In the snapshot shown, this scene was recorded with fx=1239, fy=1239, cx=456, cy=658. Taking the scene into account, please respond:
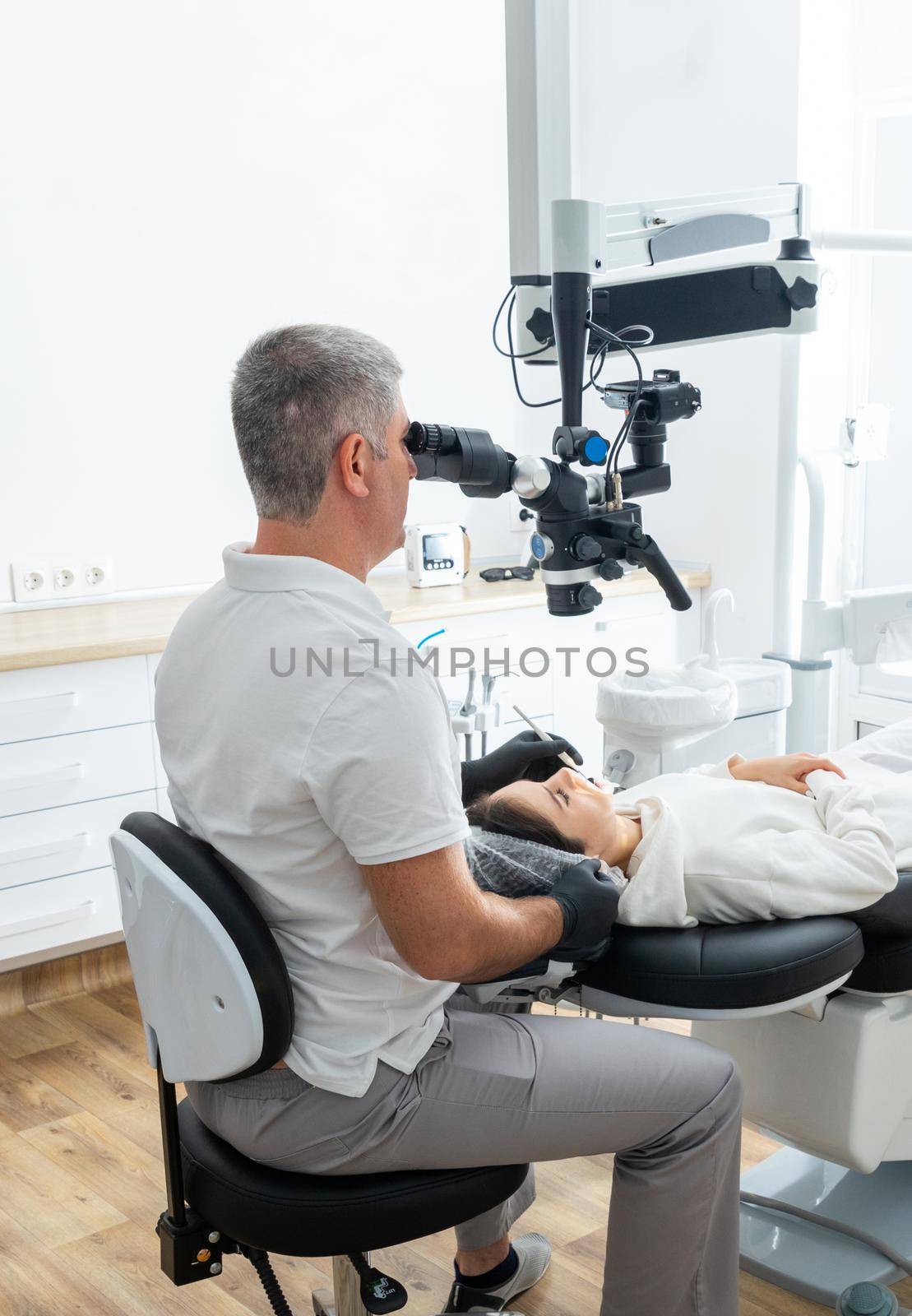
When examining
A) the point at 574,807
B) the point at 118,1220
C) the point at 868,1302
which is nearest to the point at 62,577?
the point at 118,1220

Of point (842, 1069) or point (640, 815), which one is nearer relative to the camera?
point (842, 1069)

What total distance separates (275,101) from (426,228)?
565mm

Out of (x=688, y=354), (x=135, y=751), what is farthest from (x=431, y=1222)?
(x=688, y=354)

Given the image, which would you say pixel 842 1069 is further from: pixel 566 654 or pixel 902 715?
pixel 902 715

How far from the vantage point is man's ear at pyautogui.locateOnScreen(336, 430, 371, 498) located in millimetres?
1238

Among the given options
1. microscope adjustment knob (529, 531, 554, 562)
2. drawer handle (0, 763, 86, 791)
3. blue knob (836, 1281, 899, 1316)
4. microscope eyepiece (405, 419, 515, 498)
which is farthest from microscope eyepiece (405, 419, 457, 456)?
drawer handle (0, 763, 86, 791)

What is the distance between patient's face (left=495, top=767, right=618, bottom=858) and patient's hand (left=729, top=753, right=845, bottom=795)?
0.32m

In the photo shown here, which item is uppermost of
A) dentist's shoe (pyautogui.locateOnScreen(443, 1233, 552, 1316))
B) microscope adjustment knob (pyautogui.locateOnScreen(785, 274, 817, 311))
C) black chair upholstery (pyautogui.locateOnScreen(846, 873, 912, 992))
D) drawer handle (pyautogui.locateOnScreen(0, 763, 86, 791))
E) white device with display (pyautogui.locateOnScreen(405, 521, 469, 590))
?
microscope adjustment knob (pyautogui.locateOnScreen(785, 274, 817, 311))

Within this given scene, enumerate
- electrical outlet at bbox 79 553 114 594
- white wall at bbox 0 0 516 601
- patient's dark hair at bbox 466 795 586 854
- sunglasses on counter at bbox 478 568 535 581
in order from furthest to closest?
1. sunglasses on counter at bbox 478 568 535 581
2. electrical outlet at bbox 79 553 114 594
3. white wall at bbox 0 0 516 601
4. patient's dark hair at bbox 466 795 586 854

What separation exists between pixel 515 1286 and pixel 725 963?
76 centimetres

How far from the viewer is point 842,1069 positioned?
155 centimetres

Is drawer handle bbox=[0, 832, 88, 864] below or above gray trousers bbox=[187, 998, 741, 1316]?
below

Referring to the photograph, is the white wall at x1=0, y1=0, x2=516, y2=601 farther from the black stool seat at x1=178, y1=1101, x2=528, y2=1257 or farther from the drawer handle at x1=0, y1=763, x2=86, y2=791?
the black stool seat at x1=178, y1=1101, x2=528, y2=1257

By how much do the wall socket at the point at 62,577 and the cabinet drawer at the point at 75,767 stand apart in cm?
55
